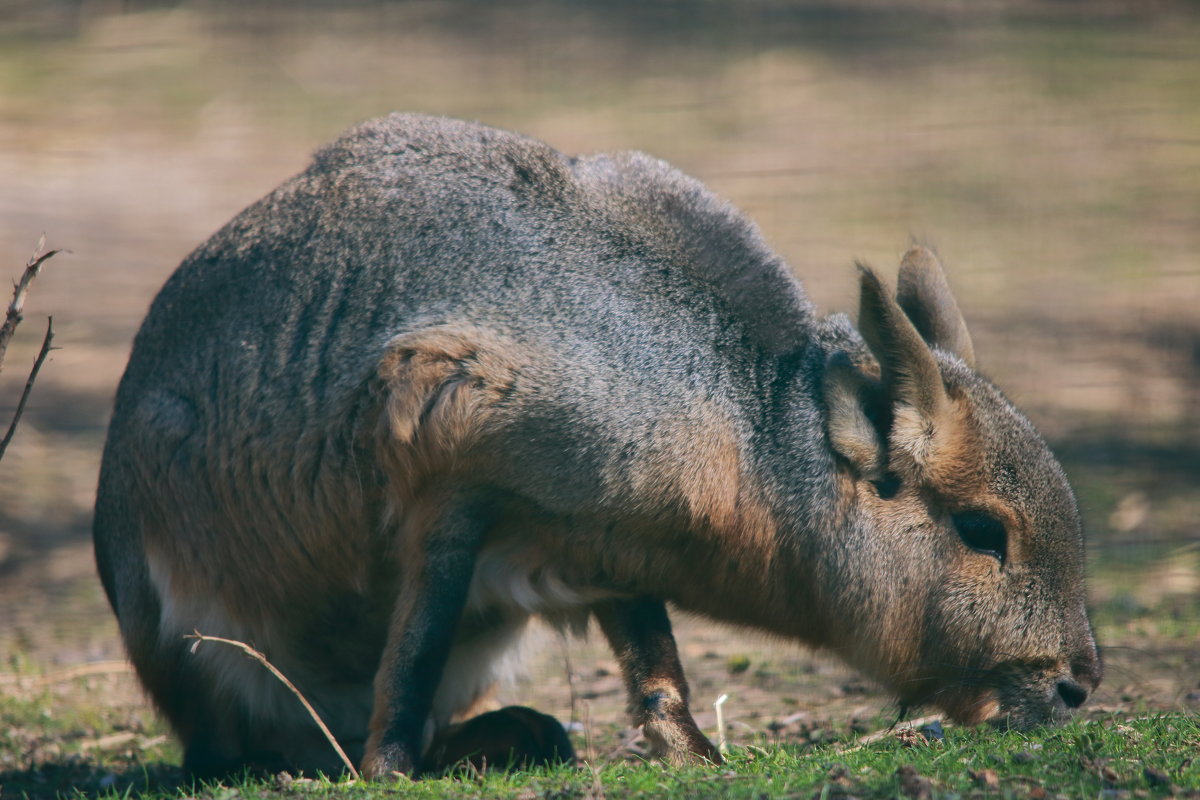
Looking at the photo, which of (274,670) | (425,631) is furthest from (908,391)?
(274,670)

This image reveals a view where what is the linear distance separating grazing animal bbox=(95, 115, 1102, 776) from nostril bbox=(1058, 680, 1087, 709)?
0.03m

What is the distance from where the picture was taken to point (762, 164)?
13.3 metres

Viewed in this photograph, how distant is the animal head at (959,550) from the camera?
4.06m

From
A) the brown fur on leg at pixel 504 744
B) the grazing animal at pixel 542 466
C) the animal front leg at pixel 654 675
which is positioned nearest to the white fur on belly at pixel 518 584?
the grazing animal at pixel 542 466

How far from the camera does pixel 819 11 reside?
56.1 ft

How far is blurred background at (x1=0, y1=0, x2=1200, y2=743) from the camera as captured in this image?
695 cm

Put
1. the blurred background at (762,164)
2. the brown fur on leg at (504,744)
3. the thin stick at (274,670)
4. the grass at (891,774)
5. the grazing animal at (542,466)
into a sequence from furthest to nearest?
1. the blurred background at (762,164)
2. the brown fur on leg at (504,744)
3. the grazing animal at (542,466)
4. the thin stick at (274,670)
5. the grass at (891,774)

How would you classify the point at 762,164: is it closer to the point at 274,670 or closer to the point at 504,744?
the point at 504,744

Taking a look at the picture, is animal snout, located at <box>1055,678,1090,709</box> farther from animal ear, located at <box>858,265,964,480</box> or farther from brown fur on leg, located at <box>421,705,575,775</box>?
brown fur on leg, located at <box>421,705,575,775</box>

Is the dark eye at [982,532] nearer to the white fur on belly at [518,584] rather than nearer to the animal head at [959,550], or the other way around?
the animal head at [959,550]

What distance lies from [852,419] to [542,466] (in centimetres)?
87

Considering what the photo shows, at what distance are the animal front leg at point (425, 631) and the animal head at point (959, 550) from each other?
3.37ft

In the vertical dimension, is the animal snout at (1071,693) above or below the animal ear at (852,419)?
below

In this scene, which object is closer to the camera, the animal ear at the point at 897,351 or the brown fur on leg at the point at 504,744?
the animal ear at the point at 897,351
